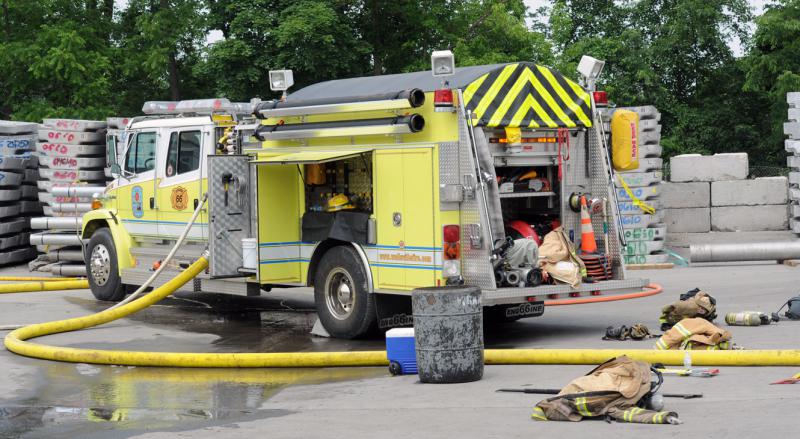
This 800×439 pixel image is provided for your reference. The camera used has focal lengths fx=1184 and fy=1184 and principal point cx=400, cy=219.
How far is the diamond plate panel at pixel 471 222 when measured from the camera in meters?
12.0

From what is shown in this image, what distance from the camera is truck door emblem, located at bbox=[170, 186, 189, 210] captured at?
15898mm

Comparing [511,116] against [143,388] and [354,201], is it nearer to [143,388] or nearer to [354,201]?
[354,201]

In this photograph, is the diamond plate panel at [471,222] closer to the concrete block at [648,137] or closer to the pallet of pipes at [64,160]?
the concrete block at [648,137]

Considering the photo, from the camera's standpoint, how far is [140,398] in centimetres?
1030

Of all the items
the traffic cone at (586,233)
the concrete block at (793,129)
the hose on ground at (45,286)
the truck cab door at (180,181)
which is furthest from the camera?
the concrete block at (793,129)

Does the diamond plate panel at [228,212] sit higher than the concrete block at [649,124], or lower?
lower

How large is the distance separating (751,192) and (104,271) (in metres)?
12.7

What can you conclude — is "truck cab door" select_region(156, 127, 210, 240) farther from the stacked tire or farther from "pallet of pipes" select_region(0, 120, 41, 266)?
"pallet of pipes" select_region(0, 120, 41, 266)

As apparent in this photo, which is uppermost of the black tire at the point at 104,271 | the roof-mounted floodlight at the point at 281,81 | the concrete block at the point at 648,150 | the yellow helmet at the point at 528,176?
the roof-mounted floodlight at the point at 281,81

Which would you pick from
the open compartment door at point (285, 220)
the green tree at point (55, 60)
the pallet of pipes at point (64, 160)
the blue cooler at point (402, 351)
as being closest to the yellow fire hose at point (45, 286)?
the pallet of pipes at point (64, 160)

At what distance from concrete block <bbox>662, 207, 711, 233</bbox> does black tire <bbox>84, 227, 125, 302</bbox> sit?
36.7ft

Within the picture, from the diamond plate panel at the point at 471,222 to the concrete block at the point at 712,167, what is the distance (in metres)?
12.0

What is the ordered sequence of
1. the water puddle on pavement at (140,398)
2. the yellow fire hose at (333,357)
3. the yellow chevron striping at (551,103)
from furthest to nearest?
the yellow chevron striping at (551,103) → the yellow fire hose at (333,357) → the water puddle on pavement at (140,398)

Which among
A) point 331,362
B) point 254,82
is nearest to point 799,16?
point 254,82
